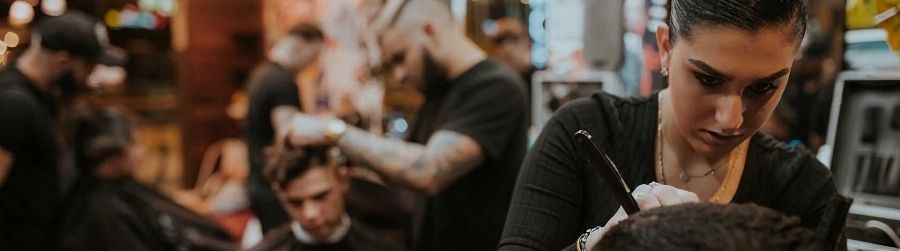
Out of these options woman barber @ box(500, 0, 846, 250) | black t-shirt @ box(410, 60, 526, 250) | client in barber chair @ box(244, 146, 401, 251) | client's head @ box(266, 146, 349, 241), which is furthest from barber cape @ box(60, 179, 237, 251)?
woman barber @ box(500, 0, 846, 250)

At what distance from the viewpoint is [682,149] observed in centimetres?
107

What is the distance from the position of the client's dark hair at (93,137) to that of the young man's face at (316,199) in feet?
3.87

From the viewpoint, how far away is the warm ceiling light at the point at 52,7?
526cm

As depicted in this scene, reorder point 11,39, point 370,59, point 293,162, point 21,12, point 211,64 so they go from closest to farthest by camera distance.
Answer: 1. point 293,162
2. point 370,59
3. point 11,39
4. point 21,12
5. point 211,64

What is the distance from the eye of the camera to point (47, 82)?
3.12 meters

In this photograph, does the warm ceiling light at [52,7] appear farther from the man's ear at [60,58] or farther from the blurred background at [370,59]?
the man's ear at [60,58]

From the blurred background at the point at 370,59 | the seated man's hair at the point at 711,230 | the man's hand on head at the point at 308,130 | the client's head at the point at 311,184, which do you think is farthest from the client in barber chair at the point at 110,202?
the seated man's hair at the point at 711,230

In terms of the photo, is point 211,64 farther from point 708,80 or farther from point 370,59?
point 708,80

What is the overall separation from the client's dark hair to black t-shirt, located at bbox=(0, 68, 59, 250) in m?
0.31

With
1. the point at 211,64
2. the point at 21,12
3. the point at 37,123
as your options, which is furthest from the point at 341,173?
the point at 211,64

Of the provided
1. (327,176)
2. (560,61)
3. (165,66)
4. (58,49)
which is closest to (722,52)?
(560,61)

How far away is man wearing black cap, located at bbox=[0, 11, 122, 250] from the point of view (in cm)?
290

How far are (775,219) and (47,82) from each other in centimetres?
301

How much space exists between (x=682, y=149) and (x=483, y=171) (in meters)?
0.99
